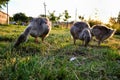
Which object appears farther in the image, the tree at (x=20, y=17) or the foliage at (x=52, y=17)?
the tree at (x=20, y=17)

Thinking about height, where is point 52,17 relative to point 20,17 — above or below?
below

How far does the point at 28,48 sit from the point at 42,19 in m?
1.95

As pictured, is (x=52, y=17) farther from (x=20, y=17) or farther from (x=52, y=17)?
(x=20, y=17)

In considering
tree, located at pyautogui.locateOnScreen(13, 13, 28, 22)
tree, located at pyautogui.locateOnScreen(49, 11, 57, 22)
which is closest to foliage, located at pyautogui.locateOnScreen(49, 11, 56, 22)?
tree, located at pyautogui.locateOnScreen(49, 11, 57, 22)

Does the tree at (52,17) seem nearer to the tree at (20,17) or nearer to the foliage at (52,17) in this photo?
the foliage at (52,17)

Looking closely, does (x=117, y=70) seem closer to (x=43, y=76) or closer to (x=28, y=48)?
(x=43, y=76)

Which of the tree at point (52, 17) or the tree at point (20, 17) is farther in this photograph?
the tree at point (20, 17)

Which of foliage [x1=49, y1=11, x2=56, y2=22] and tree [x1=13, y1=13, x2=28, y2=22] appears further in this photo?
tree [x1=13, y1=13, x2=28, y2=22]

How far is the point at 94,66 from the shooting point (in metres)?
5.19

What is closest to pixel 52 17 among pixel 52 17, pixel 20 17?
pixel 52 17

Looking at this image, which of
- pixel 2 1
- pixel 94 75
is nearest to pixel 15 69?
pixel 94 75

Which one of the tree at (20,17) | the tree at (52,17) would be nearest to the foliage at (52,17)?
the tree at (52,17)

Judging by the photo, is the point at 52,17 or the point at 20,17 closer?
the point at 52,17

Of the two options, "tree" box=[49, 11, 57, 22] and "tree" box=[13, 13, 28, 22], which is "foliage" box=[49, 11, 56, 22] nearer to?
"tree" box=[49, 11, 57, 22]
